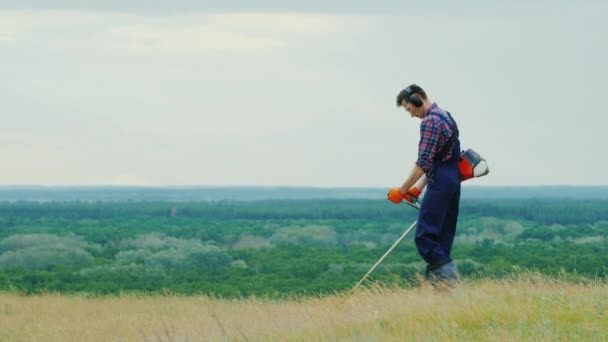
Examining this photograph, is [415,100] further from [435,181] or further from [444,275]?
[444,275]

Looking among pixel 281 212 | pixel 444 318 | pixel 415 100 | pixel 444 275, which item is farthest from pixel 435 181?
pixel 281 212

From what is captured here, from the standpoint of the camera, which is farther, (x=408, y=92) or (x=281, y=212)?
(x=281, y=212)

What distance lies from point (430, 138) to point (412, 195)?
581mm

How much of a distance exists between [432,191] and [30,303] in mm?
10626

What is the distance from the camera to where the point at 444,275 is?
10305 mm

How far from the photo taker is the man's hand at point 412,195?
33.3 ft

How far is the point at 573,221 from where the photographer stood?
84625 millimetres

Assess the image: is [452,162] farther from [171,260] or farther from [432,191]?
[171,260]

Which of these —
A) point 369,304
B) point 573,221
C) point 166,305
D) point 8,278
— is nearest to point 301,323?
point 369,304

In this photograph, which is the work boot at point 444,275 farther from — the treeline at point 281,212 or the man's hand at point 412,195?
the treeline at point 281,212

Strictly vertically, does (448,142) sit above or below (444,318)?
above

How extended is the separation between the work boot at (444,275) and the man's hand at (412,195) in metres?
0.63

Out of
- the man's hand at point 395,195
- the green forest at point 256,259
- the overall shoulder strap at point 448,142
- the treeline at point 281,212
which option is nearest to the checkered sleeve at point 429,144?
the overall shoulder strap at point 448,142

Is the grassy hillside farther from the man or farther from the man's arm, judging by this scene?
the man's arm
